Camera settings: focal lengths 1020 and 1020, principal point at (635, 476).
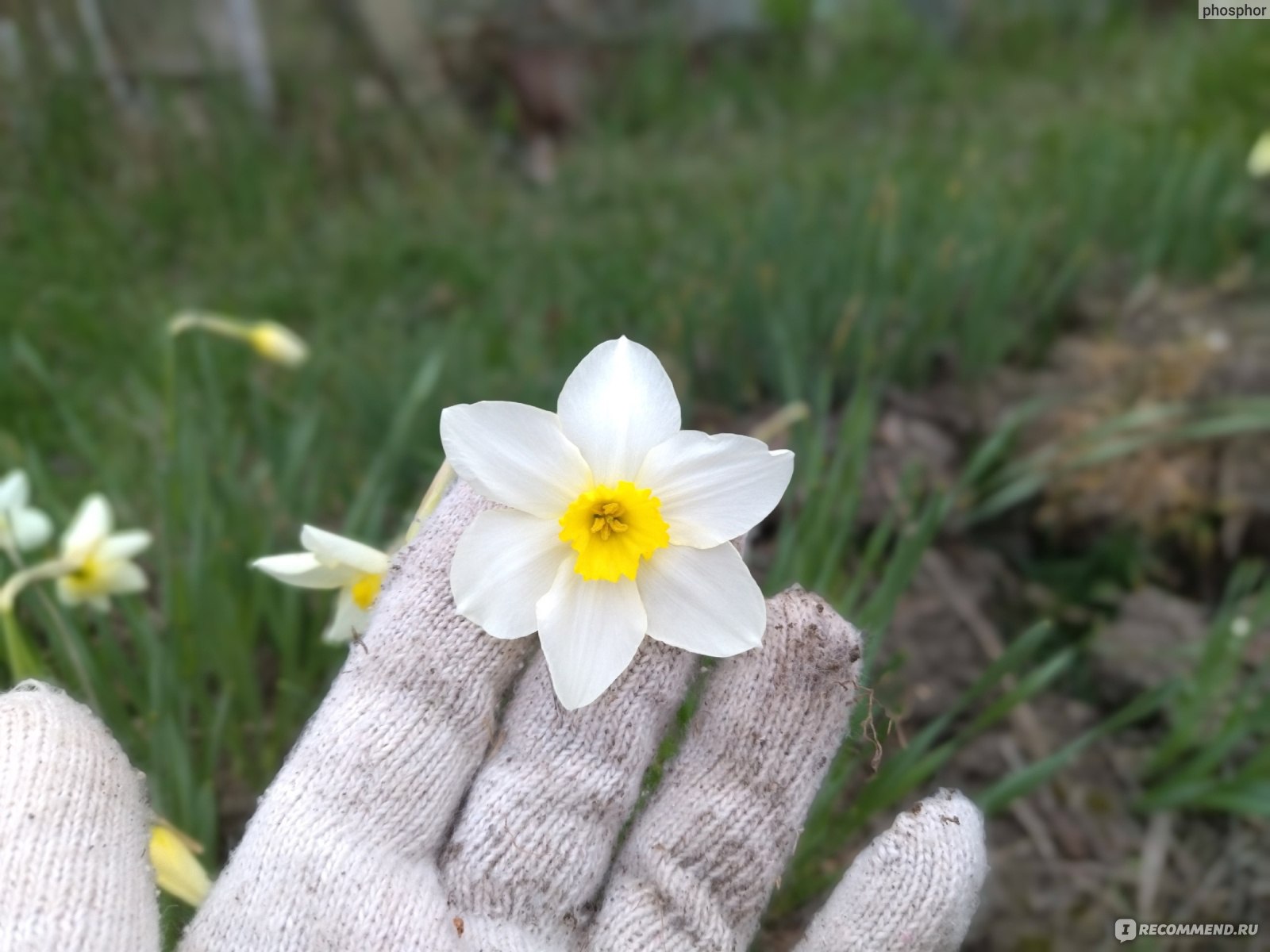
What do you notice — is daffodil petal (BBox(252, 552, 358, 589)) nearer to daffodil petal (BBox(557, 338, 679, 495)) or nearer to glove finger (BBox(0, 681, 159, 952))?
glove finger (BBox(0, 681, 159, 952))

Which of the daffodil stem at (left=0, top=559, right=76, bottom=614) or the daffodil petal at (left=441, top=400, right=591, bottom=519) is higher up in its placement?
the daffodil petal at (left=441, top=400, right=591, bottom=519)

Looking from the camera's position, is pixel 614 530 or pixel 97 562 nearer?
pixel 614 530

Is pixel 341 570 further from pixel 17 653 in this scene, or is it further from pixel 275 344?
pixel 275 344

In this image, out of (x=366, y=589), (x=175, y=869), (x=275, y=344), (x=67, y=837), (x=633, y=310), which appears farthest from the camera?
(x=633, y=310)

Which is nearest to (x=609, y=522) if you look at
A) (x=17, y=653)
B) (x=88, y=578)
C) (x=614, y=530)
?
(x=614, y=530)

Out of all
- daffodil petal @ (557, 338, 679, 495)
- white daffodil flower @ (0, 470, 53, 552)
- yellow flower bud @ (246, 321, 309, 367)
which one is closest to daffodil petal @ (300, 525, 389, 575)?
daffodil petal @ (557, 338, 679, 495)

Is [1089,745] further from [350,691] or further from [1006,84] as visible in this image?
[1006,84]

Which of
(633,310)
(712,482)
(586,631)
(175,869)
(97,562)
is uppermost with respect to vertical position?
(712,482)
